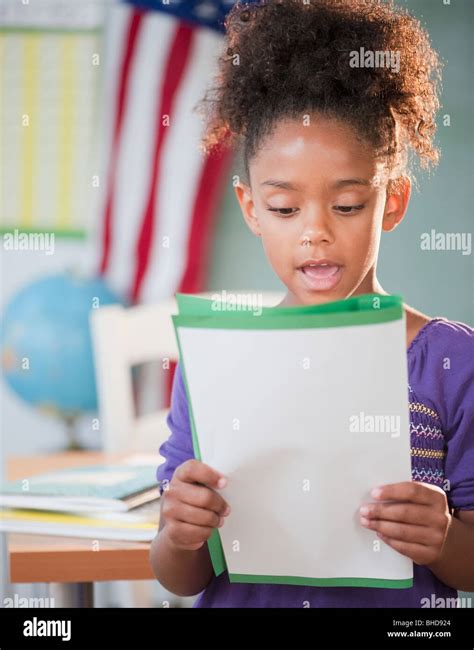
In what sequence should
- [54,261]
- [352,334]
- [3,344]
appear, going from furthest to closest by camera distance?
[54,261] < [3,344] < [352,334]

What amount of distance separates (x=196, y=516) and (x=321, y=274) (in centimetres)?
29

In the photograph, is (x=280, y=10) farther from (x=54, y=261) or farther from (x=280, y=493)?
(x=54, y=261)

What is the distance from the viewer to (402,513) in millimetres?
855

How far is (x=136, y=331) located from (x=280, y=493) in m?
1.08

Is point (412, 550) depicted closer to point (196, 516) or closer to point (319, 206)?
point (196, 516)

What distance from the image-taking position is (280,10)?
112 cm

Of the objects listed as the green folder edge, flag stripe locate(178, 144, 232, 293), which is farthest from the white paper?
flag stripe locate(178, 144, 232, 293)

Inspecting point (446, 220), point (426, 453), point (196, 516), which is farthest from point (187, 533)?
point (446, 220)

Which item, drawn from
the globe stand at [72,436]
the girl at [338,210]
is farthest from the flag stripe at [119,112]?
the girl at [338,210]

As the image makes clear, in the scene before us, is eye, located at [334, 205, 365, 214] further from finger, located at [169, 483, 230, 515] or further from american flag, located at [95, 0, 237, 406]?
american flag, located at [95, 0, 237, 406]

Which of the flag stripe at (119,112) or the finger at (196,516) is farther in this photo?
the flag stripe at (119,112)

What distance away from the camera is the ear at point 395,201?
1.07 meters

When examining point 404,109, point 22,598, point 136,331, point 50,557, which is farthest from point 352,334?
point 136,331

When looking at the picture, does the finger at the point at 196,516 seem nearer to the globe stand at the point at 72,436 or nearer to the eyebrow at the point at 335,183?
the eyebrow at the point at 335,183
